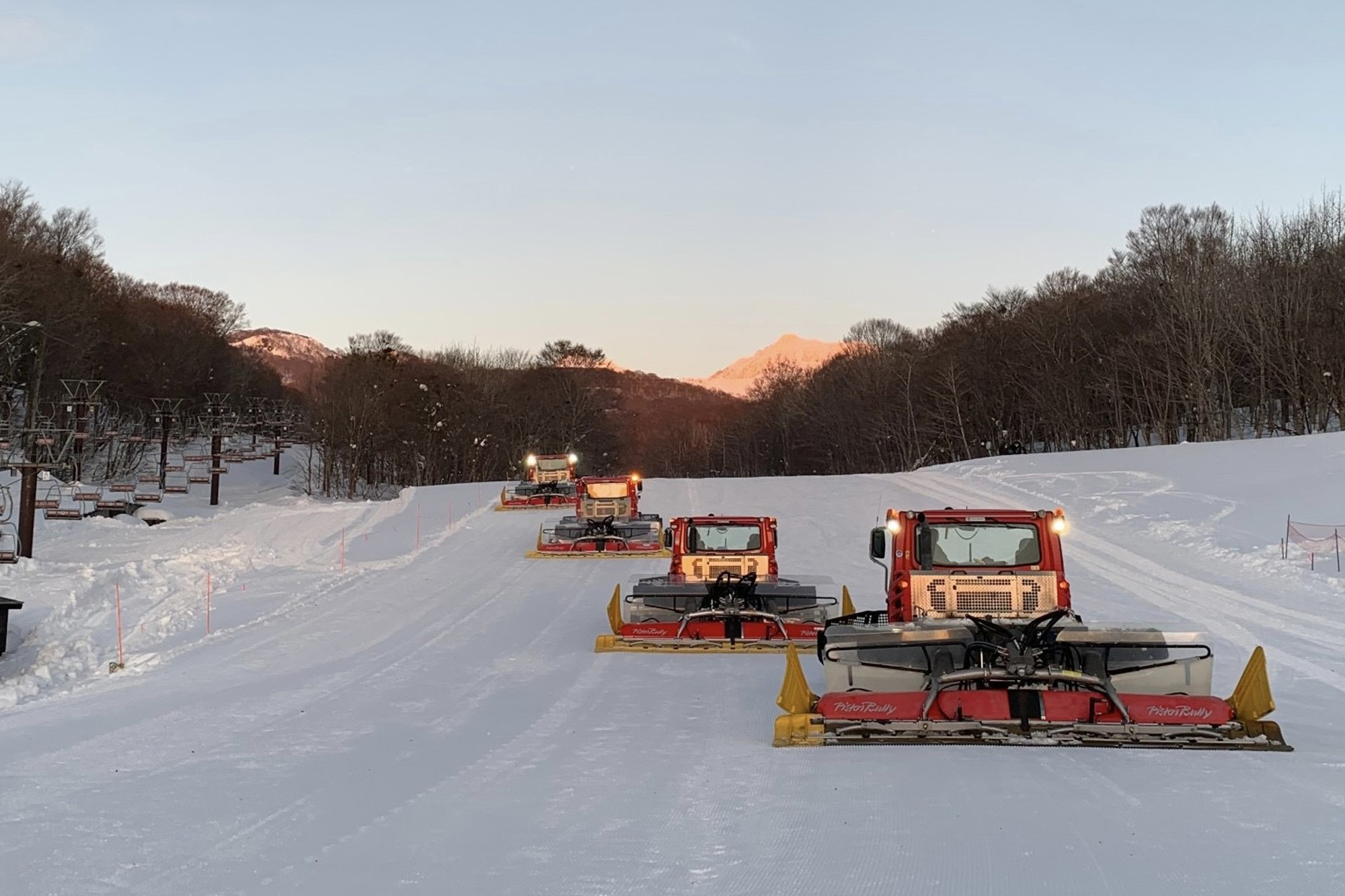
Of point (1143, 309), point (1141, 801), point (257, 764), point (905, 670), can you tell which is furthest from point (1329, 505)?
A: point (1143, 309)

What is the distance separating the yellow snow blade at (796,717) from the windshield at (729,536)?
8.73 metres

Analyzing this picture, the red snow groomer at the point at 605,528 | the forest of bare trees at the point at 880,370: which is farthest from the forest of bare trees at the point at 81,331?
the red snow groomer at the point at 605,528

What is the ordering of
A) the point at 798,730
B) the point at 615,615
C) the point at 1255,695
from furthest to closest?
the point at 615,615 → the point at 798,730 → the point at 1255,695

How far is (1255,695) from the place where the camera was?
8.13 metres

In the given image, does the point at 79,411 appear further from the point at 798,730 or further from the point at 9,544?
the point at 798,730

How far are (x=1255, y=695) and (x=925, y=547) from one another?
3.71m

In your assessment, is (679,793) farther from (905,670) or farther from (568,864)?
(905,670)

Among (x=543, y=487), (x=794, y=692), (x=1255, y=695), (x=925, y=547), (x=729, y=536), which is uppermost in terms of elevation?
(x=543, y=487)

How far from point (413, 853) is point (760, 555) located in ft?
38.2

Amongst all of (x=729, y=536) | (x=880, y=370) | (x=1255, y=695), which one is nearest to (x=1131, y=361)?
(x=880, y=370)

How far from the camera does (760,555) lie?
17328mm

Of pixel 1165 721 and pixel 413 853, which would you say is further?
pixel 1165 721

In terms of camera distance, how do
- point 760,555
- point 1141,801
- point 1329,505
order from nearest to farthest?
1. point 1141,801
2. point 760,555
3. point 1329,505

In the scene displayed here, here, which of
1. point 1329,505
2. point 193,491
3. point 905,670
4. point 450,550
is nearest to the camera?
point 905,670
